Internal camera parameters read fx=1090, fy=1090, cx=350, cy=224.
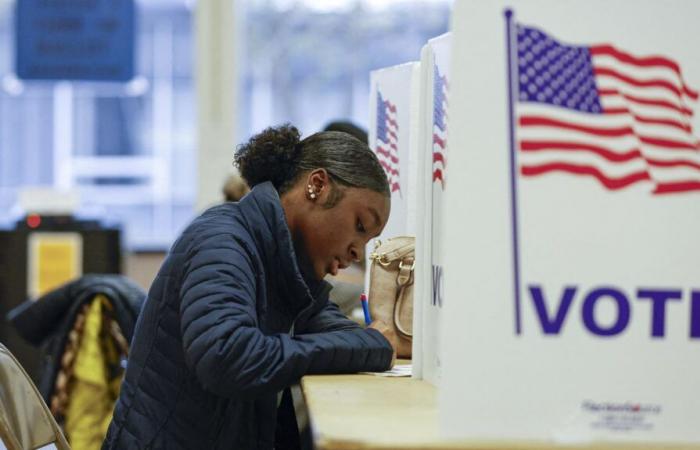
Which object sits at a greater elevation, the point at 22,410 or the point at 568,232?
the point at 568,232

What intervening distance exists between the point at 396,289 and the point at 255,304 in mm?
520

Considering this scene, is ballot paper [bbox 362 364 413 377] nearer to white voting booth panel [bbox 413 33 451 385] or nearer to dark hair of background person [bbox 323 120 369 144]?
white voting booth panel [bbox 413 33 451 385]

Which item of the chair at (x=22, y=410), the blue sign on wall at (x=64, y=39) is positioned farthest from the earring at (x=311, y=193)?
→ the blue sign on wall at (x=64, y=39)

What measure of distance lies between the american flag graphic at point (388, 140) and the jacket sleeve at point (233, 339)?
70cm

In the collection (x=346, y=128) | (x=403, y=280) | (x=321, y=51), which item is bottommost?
(x=403, y=280)

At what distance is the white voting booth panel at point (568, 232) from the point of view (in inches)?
51.4

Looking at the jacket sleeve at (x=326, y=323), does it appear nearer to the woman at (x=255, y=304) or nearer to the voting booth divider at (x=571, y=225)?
the woman at (x=255, y=304)

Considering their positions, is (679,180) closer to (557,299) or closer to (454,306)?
(557,299)

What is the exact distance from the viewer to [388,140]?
253 cm

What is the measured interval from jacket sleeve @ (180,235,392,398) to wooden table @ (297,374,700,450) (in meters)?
0.05

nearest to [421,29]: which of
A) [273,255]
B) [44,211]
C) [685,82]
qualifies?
[44,211]

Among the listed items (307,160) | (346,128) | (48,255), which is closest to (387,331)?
(307,160)

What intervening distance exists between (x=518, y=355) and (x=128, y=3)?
5.23m

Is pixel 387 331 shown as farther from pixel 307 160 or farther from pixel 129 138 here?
pixel 129 138
